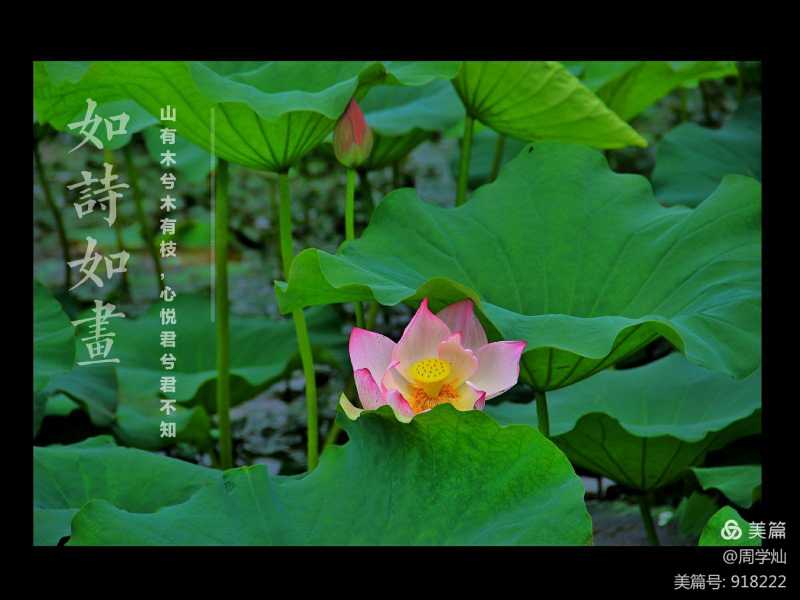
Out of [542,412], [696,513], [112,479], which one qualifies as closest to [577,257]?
[542,412]

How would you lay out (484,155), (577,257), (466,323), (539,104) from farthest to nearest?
1. (484,155)
2. (539,104)
3. (577,257)
4. (466,323)

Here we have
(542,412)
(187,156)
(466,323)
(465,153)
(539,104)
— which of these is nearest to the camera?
(466,323)

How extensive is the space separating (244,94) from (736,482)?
87cm

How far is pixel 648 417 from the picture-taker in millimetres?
1846

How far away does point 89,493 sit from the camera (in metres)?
1.47

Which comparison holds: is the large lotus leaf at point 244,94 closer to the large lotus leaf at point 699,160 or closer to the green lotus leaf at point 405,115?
the green lotus leaf at point 405,115

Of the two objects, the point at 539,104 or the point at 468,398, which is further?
the point at 539,104

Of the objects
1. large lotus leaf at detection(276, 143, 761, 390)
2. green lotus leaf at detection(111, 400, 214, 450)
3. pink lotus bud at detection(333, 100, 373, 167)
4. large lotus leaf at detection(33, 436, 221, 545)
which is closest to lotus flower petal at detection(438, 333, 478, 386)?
large lotus leaf at detection(276, 143, 761, 390)

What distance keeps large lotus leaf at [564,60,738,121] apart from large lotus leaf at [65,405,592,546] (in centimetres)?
127

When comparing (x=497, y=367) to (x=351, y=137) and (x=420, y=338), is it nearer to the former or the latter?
(x=420, y=338)

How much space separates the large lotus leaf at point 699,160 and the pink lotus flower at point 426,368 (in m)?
1.09

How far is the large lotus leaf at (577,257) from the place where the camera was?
4.63 ft

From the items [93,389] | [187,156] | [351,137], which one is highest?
[187,156]
